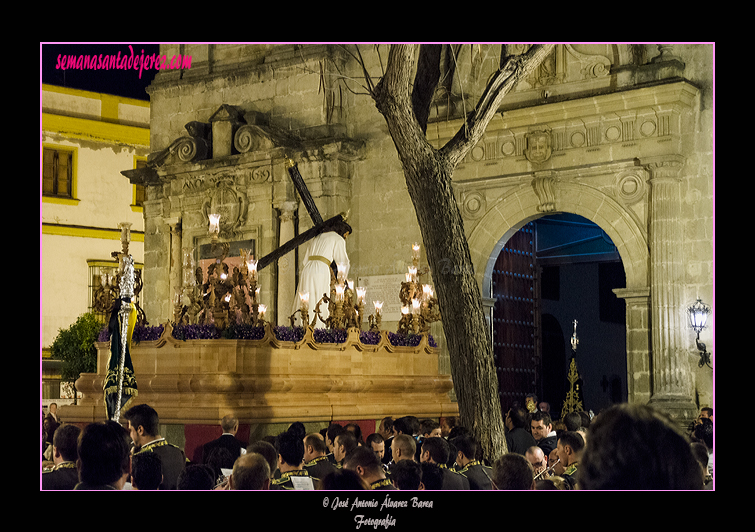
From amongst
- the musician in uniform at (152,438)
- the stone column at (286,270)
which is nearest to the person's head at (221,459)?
the musician in uniform at (152,438)

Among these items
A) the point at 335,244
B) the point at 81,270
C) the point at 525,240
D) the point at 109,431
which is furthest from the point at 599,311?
the point at 109,431

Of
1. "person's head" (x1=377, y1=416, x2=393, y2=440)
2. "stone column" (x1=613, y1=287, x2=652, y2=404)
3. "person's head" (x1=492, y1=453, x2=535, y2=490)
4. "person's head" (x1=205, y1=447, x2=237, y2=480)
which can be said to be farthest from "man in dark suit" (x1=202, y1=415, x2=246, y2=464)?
"stone column" (x1=613, y1=287, x2=652, y2=404)

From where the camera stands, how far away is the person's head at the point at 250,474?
5438mm

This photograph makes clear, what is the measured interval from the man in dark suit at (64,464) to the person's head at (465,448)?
272 cm

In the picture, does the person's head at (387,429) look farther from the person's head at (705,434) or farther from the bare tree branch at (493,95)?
the person's head at (705,434)

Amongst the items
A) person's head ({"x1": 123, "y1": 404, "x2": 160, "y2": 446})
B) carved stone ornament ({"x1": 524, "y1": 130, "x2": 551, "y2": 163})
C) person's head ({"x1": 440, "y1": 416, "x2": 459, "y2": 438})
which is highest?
carved stone ornament ({"x1": 524, "y1": 130, "x2": 551, "y2": 163})

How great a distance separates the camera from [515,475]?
5402 mm

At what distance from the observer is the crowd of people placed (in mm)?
3275

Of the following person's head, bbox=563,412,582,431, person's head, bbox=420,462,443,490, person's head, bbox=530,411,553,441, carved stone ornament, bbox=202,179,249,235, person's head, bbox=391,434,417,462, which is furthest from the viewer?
carved stone ornament, bbox=202,179,249,235

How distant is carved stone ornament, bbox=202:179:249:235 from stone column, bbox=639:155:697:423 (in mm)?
8041

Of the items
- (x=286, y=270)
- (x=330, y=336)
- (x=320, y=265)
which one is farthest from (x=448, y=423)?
(x=286, y=270)

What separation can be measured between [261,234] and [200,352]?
332 inches

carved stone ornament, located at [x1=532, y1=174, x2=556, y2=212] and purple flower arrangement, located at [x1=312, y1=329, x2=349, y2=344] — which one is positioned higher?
carved stone ornament, located at [x1=532, y1=174, x2=556, y2=212]

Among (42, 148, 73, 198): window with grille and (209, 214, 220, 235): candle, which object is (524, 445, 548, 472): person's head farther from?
(42, 148, 73, 198): window with grille
